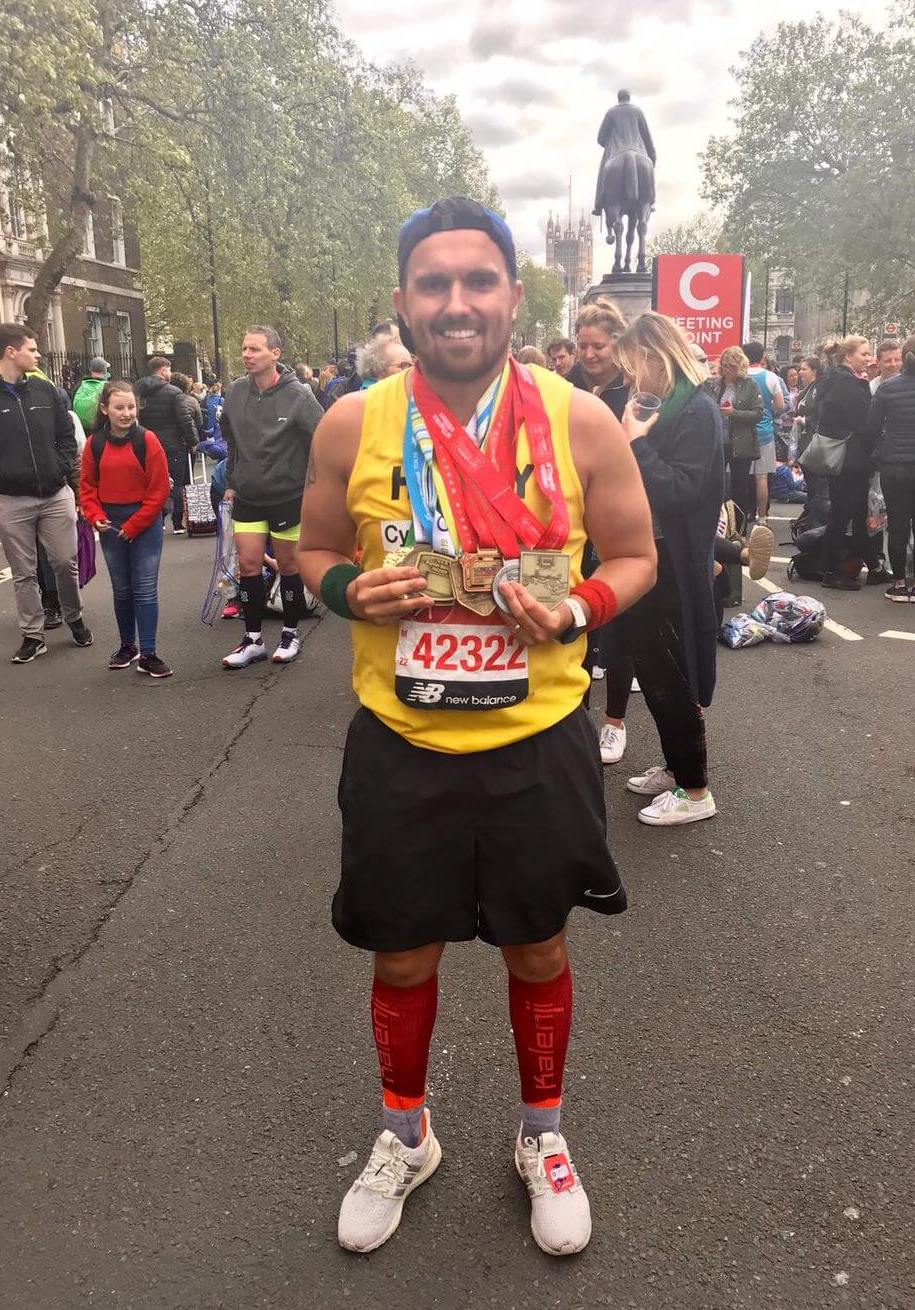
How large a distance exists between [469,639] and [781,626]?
230 inches

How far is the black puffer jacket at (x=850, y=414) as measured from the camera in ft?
28.6

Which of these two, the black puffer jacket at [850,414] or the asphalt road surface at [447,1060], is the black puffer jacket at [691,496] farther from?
the black puffer jacket at [850,414]

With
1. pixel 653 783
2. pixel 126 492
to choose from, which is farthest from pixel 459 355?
pixel 126 492

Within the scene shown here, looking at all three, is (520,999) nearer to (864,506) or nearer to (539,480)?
(539,480)

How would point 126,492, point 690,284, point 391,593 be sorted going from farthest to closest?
point 690,284 → point 126,492 → point 391,593

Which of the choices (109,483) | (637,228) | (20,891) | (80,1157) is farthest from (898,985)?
(637,228)

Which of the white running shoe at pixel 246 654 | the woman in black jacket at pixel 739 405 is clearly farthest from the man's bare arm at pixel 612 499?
the woman in black jacket at pixel 739 405

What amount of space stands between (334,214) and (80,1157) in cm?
2895

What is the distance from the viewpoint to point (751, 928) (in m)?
3.36

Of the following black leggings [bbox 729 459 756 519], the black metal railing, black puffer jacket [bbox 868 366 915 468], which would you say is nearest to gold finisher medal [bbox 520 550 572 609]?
black puffer jacket [bbox 868 366 915 468]

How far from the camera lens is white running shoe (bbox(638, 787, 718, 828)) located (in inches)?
165

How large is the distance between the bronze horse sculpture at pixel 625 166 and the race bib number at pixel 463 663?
62.9ft

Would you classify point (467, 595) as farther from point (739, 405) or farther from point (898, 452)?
point (739, 405)

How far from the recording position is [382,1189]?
2164mm
